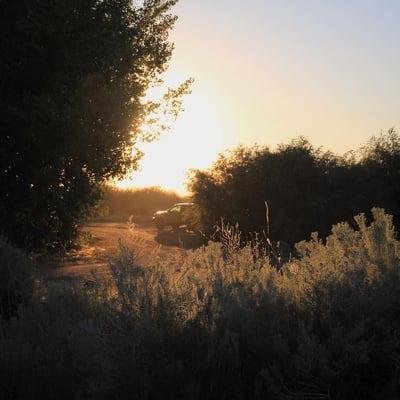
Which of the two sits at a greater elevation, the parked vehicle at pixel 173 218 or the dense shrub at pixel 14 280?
the parked vehicle at pixel 173 218

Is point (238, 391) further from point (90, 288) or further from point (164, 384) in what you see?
point (90, 288)

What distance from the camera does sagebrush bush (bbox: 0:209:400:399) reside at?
443cm

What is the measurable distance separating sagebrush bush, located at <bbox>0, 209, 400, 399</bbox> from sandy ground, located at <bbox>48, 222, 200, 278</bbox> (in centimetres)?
31

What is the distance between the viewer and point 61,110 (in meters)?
15.4

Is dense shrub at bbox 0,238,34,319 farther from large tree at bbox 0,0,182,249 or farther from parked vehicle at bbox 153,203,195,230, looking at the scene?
parked vehicle at bbox 153,203,195,230

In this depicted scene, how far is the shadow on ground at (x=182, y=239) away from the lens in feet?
103

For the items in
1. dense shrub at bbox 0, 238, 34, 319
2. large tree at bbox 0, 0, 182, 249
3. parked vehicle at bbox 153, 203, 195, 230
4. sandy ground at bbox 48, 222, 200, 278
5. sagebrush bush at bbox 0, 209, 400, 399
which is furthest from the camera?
parked vehicle at bbox 153, 203, 195, 230

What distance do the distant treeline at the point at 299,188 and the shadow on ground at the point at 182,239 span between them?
126 centimetres

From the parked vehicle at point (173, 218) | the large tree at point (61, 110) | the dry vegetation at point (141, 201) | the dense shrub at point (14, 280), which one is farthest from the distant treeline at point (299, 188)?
the dry vegetation at point (141, 201)

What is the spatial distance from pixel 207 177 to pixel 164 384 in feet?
91.7

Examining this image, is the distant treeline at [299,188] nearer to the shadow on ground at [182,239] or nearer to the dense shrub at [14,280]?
the shadow on ground at [182,239]

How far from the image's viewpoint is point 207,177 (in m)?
32.4

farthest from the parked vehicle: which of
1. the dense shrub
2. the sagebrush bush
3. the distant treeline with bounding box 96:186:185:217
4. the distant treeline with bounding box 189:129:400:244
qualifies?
the sagebrush bush

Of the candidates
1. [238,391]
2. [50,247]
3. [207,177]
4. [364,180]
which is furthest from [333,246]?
[207,177]
